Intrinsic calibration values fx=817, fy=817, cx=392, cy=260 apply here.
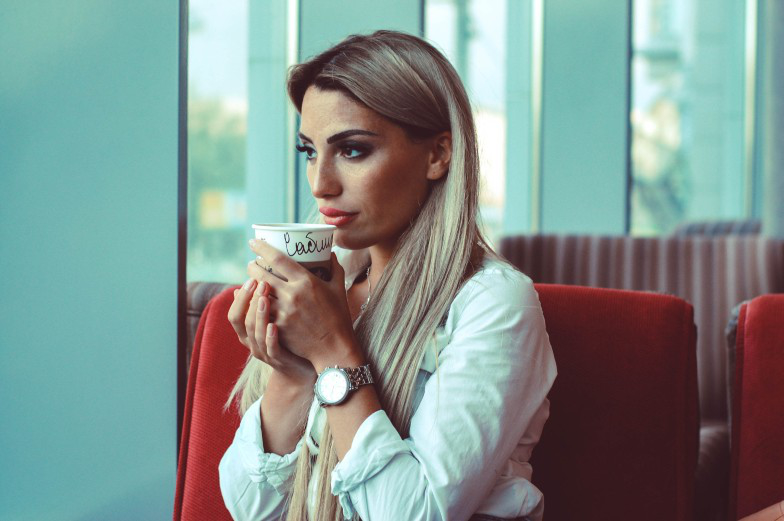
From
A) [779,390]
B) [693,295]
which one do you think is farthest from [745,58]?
[779,390]

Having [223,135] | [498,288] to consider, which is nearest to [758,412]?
[498,288]

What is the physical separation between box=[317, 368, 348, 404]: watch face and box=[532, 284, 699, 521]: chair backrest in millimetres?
480

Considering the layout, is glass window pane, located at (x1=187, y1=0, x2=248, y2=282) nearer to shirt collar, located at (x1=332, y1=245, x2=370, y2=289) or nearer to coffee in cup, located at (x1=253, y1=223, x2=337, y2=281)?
shirt collar, located at (x1=332, y1=245, x2=370, y2=289)

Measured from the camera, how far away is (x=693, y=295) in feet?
10.0

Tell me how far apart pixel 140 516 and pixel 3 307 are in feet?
1.71

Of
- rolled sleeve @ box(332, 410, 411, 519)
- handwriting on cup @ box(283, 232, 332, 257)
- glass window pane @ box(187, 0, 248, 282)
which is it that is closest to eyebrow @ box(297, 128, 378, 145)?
handwriting on cup @ box(283, 232, 332, 257)

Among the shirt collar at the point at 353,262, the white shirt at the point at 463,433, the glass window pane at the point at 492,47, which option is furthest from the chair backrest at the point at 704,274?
the glass window pane at the point at 492,47

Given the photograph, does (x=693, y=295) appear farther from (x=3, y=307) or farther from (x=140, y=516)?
(x=3, y=307)

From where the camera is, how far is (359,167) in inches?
53.2

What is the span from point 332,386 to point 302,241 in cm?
22

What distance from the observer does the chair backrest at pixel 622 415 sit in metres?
1.43

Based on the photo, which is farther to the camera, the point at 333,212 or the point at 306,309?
the point at 333,212

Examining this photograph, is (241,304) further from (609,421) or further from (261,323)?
(609,421)

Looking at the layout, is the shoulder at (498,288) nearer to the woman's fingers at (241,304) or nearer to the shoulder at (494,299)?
the shoulder at (494,299)
